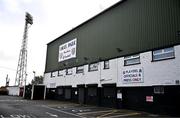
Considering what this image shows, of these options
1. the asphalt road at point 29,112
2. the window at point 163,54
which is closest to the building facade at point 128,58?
the window at point 163,54

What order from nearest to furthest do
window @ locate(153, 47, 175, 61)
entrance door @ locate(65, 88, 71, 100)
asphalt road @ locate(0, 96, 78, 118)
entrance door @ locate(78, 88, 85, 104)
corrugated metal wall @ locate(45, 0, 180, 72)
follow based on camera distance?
asphalt road @ locate(0, 96, 78, 118) < window @ locate(153, 47, 175, 61) < corrugated metal wall @ locate(45, 0, 180, 72) < entrance door @ locate(78, 88, 85, 104) < entrance door @ locate(65, 88, 71, 100)

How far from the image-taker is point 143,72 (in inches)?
828

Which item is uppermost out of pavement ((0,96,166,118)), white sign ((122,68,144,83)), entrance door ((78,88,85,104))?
white sign ((122,68,144,83))

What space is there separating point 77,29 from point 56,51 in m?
8.26

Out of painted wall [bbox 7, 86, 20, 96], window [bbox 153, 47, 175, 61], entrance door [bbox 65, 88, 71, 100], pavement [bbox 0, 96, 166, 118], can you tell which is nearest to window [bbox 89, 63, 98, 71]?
entrance door [bbox 65, 88, 71, 100]

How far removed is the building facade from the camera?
1886cm

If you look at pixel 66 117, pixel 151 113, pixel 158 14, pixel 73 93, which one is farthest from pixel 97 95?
pixel 158 14

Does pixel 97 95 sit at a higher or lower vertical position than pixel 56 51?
lower

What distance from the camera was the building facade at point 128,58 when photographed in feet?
61.9

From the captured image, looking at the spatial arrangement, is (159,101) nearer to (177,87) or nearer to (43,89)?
(177,87)

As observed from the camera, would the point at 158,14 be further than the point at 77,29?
No

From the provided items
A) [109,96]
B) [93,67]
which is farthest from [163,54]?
[93,67]

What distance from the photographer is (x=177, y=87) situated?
17703mm

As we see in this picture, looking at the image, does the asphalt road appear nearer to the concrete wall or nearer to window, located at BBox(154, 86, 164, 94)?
the concrete wall
